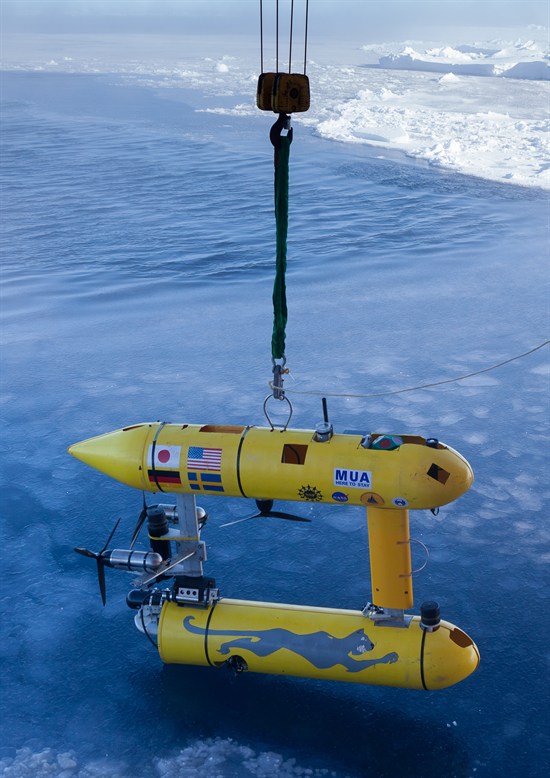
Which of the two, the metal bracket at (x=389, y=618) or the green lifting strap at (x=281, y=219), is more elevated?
the green lifting strap at (x=281, y=219)

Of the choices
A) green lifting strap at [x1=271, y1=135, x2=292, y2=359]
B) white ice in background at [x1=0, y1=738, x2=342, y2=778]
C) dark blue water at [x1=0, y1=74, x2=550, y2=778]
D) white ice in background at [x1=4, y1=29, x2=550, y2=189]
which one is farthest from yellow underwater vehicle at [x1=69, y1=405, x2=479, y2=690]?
white ice in background at [x1=4, y1=29, x2=550, y2=189]

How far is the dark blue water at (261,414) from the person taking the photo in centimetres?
432

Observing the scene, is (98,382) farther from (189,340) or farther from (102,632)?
(102,632)

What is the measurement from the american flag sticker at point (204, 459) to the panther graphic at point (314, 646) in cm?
93

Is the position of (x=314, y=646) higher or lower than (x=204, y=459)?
lower

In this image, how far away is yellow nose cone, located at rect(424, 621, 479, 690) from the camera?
4316 mm

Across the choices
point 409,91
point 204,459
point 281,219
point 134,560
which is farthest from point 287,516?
point 409,91

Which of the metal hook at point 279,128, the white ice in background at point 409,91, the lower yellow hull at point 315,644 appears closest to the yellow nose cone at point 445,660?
the lower yellow hull at point 315,644

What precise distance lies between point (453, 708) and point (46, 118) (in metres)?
21.8

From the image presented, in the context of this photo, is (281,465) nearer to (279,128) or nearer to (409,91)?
(279,128)

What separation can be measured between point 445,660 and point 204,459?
161 cm

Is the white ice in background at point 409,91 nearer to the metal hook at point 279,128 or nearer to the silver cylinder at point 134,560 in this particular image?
the metal hook at point 279,128

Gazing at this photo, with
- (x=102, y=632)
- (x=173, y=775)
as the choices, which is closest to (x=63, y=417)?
(x=102, y=632)

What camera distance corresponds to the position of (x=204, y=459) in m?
4.36
